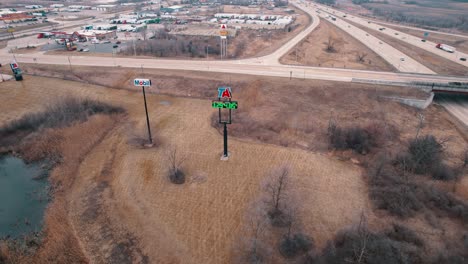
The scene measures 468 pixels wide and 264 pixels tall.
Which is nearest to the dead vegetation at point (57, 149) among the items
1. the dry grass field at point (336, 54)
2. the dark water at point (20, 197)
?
the dark water at point (20, 197)

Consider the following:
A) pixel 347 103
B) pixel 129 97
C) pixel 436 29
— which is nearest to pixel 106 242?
pixel 129 97

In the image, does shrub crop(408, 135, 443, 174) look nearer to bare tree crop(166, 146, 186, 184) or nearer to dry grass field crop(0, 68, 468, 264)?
dry grass field crop(0, 68, 468, 264)

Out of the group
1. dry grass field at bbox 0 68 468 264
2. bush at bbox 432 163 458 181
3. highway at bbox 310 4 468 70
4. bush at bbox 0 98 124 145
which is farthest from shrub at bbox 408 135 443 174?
highway at bbox 310 4 468 70

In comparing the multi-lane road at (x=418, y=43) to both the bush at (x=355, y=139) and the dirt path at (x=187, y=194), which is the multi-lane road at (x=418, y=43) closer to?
the bush at (x=355, y=139)

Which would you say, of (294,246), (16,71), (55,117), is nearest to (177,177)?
(294,246)

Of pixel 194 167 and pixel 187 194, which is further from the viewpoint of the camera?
pixel 194 167

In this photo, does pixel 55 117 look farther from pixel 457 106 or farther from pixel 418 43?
pixel 418 43
